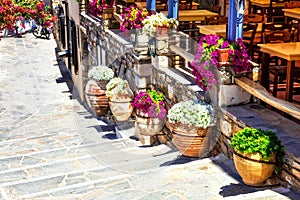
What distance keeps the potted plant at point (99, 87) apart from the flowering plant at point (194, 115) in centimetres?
517

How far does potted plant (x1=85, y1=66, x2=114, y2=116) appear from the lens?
12992 millimetres

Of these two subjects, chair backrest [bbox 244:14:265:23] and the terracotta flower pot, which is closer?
the terracotta flower pot

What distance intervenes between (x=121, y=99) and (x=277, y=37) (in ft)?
13.3

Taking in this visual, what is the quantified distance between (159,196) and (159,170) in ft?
3.07

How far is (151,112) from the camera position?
962 centimetres

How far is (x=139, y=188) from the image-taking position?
721 centimetres

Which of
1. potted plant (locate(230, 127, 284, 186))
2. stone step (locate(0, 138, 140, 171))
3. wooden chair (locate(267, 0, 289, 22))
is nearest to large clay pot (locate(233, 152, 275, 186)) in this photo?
potted plant (locate(230, 127, 284, 186))

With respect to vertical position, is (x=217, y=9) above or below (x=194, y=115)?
above

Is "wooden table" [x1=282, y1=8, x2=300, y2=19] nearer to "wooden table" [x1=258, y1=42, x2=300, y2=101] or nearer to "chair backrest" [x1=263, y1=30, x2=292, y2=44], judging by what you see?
"chair backrest" [x1=263, y1=30, x2=292, y2=44]

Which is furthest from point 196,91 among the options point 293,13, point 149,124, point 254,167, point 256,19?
point 293,13

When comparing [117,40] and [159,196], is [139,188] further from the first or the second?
[117,40]

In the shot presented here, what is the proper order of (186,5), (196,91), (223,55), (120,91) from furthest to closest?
(186,5)
(120,91)
(196,91)
(223,55)

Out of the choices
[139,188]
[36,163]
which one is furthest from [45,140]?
[139,188]

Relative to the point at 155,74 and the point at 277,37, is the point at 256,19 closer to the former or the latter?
the point at 277,37
